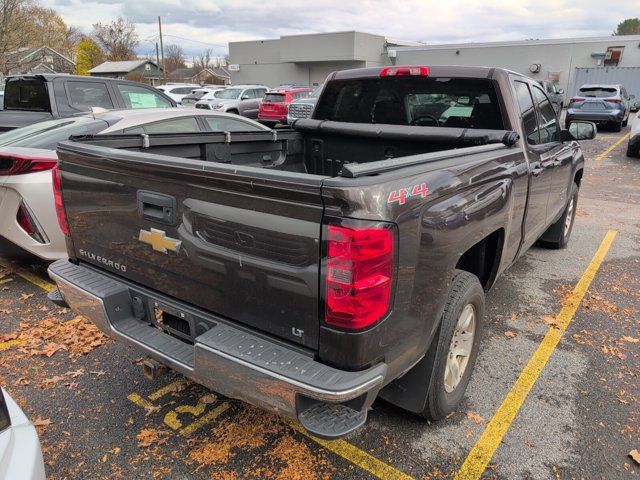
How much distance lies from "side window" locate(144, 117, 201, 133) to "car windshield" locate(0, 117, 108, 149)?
528 mm

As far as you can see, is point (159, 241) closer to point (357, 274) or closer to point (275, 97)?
point (357, 274)

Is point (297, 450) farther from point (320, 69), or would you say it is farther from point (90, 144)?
point (320, 69)

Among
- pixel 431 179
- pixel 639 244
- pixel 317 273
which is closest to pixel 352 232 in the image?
pixel 317 273

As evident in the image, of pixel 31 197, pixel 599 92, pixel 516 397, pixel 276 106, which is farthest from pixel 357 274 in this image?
pixel 599 92

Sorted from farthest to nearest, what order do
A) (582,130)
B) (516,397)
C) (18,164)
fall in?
(582,130), (18,164), (516,397)

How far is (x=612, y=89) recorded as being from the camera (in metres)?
20.5

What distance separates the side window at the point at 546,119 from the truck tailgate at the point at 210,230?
10.4 feet

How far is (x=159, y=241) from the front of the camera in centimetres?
242

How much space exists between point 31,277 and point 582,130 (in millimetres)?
5978

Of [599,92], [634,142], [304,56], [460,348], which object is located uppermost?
[304,56]

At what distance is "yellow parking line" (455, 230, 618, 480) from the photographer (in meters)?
2.58

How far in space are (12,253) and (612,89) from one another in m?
23.1

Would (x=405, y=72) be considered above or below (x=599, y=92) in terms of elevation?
above

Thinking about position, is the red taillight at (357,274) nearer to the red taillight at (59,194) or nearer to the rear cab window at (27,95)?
the red taillight at (59,194)
